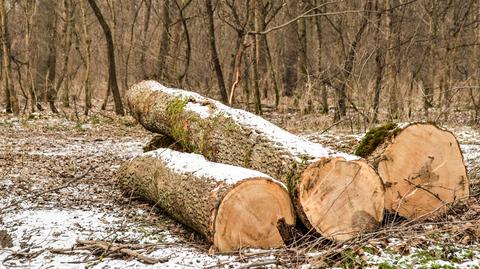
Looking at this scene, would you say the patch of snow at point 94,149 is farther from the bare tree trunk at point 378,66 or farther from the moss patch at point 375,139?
the bare tree trunk at point 378,66

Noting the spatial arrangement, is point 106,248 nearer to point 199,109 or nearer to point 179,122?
point 199,109

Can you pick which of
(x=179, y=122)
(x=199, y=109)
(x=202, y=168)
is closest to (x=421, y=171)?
(x=202, y=168)

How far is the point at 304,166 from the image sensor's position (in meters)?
3.96

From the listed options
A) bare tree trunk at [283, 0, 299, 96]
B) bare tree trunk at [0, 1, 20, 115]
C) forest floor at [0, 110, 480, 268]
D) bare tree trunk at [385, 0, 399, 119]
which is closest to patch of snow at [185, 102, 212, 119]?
forest floor at [0, 110, 480, 268]

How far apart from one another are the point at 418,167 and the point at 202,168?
75.9 inches

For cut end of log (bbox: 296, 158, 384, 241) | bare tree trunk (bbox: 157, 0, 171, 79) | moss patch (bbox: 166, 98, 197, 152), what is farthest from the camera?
bare tree trunk (bbox: 157, 0, 171, 79)

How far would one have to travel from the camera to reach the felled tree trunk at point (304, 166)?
392 cm

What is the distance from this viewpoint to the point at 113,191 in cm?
607

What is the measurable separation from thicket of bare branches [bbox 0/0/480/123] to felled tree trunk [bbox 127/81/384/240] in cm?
405

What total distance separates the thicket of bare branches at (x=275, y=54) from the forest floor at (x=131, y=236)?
4.05 metres

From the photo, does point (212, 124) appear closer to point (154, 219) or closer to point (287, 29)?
point (154, 219)

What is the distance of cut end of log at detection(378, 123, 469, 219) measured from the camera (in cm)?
441

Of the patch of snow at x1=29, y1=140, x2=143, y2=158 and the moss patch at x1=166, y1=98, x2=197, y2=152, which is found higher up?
the moss patch at x1=166, y1=98, x2=197, y2=152

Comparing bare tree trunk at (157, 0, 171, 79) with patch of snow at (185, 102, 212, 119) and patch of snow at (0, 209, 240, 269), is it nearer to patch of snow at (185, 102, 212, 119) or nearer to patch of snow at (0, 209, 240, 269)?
A: patch of snow at (185, 102, 212, 119)
